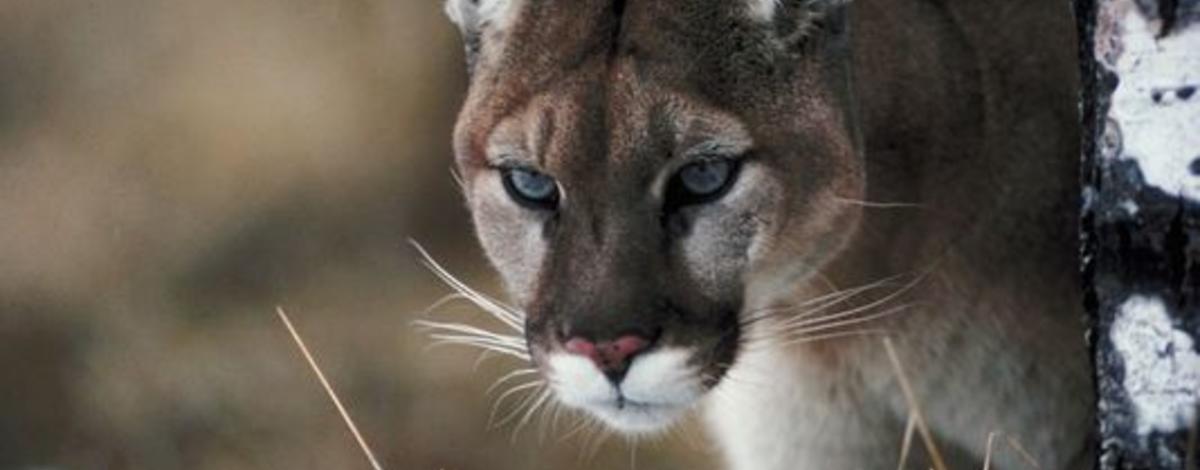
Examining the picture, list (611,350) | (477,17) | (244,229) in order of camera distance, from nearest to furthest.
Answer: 1. (611,350)
2. (477,17)
3. (244,229)

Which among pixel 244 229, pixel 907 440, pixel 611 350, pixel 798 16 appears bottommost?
pixel 244 229

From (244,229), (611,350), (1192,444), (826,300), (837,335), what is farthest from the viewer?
(244,229)

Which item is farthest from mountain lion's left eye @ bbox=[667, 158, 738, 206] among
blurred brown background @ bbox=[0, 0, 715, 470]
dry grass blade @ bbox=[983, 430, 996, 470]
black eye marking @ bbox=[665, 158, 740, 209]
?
blurred brown background @ bbox=[0, 0, 715, 470]

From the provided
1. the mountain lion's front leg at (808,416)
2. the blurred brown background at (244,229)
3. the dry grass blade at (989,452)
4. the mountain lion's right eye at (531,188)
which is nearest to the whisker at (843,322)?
the mountain lion's front leg at (808,416)

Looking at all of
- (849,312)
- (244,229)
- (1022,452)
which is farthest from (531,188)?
(244,229)

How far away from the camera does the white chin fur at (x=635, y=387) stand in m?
4.42

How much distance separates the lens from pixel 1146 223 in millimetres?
4223

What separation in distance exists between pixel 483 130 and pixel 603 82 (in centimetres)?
25

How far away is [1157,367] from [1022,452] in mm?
829

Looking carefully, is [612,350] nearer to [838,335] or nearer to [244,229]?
[838,335]

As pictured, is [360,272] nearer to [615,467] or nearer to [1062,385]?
[615,467]

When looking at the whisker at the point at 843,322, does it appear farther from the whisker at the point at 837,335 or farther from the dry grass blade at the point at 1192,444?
the dry grass blade at the point at 1192,444

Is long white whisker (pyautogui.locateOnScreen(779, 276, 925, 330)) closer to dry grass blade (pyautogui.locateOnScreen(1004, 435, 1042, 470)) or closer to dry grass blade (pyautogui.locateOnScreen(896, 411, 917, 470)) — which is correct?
dry grass blade (pyautogui.locateOnScreen(896, 411, 917, 470))

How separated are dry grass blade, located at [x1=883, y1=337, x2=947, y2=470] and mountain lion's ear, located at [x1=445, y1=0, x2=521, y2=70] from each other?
77 cm
